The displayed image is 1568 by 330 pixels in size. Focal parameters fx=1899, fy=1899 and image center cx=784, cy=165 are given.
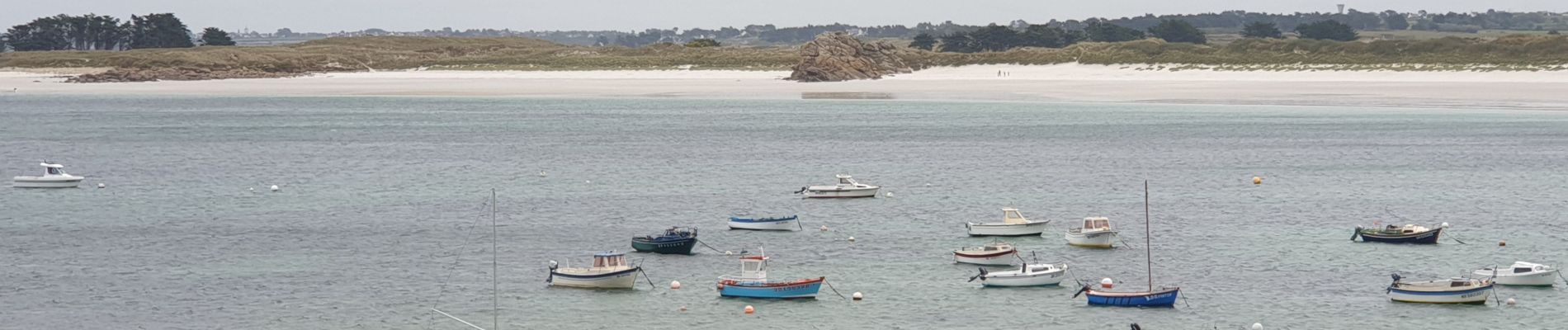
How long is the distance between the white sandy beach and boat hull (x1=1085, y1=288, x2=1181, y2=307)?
61.3 m

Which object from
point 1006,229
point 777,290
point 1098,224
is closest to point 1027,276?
point 777,290

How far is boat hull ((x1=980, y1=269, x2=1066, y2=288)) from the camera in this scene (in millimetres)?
35250

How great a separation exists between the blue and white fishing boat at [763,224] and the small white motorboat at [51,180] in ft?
77.2

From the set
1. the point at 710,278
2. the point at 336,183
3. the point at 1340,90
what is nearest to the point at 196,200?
the point at 336,183

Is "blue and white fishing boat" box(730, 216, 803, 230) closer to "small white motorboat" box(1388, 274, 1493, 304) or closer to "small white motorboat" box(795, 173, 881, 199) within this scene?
"small white motorboat" box(795, 173, 881, 199)

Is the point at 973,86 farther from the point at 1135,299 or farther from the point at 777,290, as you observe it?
the point at 1135,299

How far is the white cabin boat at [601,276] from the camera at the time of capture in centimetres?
3516

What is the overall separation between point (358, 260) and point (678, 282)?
7508mm

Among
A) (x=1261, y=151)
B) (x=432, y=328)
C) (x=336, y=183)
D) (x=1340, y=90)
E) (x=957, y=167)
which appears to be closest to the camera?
(x=432, y=328)

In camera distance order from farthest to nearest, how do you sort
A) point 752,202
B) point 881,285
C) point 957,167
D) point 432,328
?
1. point 957,167
2. point 752,202
3. point 881,285
4. point 432,328

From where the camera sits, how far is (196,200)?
52125 mm

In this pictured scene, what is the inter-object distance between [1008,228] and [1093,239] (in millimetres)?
2347

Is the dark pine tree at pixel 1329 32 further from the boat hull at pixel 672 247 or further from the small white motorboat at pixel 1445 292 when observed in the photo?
the small white motorboat at pixel 1445 292

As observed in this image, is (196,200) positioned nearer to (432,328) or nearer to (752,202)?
(752,202)
